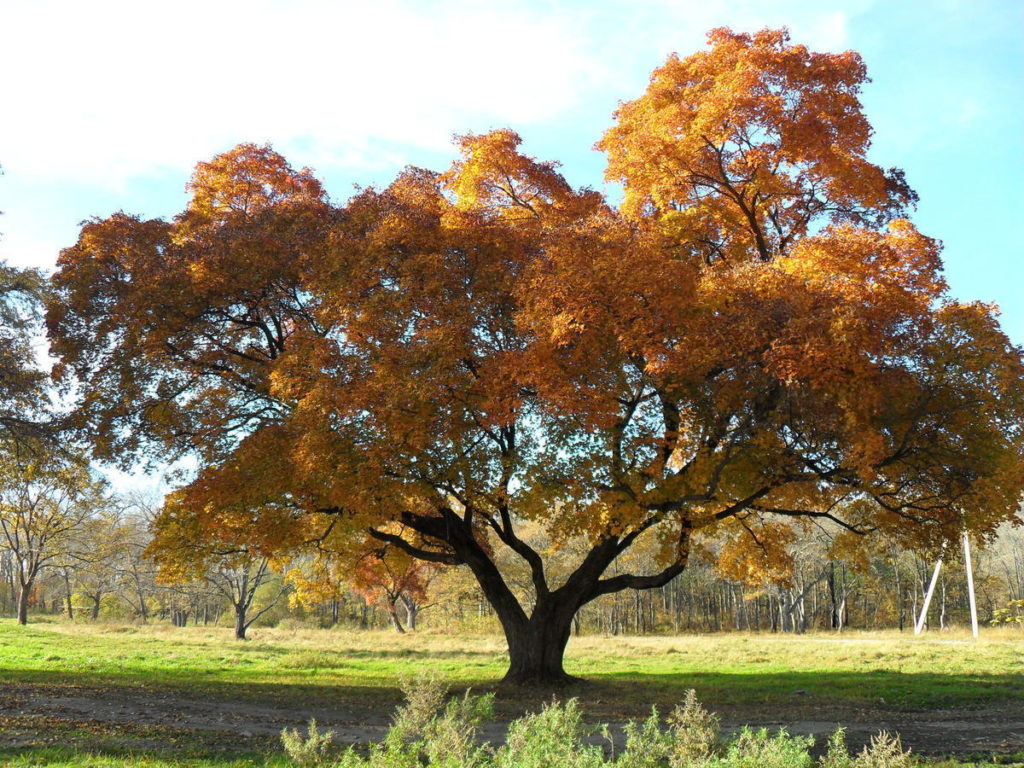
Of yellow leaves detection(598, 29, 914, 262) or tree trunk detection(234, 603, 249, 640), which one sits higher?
yellow leaves detection(598, 29, 914, 262)

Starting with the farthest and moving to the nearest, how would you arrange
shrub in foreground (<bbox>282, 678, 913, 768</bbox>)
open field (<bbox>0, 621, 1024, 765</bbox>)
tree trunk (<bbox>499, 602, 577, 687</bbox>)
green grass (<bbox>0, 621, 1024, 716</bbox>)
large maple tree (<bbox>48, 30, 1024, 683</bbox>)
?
1. tree trunk (<bbox>499, 602, 577, 687</bbox>)
2. green grass (<bbox>0, 621, 1024, 716</bbox>)
3. large maple tree (<bbox>48, 30, 1024, 683</bbox>)
4. open field (<bbox>0, 621, 1024, 765</bbox>)
5. shrub in foreground (<bbox>282, 678, 913, 768</bbox>)

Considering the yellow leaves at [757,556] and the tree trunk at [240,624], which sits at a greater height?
the yellow leaves at [757,556]

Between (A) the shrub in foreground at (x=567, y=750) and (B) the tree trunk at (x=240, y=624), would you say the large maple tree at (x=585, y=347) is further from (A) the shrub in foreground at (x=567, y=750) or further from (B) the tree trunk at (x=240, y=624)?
(B) the tree trunk at (x=240, y=624)

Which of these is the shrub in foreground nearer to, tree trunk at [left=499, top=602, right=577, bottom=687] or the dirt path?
the dirt path

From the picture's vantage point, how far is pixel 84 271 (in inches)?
664

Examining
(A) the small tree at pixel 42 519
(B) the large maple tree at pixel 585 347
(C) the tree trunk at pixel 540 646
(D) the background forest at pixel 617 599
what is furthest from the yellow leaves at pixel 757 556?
(D) the background forest at pixel 617 599

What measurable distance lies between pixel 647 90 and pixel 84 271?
13060mm

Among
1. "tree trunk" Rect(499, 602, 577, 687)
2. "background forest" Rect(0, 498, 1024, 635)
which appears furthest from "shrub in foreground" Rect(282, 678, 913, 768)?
"background forest" Rect(0, 498, 1024, 635)

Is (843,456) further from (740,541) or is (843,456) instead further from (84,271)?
(84,271)

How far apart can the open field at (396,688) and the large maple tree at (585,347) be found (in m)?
3.12

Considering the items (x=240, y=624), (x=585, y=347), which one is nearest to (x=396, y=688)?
(x=585, y=347)

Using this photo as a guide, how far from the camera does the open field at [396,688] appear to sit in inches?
404

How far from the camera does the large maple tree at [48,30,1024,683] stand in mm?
13516

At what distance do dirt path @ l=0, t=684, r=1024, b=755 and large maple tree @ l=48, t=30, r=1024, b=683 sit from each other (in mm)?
3355
